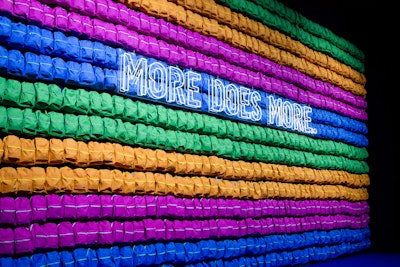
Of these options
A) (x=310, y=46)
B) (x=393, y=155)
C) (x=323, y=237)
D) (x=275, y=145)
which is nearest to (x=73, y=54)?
(x=275, y=145)

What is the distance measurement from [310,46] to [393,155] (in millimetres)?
3363

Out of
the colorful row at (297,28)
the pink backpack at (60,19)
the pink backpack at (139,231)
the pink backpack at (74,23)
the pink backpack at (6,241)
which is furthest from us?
the colorful row at (297,28)

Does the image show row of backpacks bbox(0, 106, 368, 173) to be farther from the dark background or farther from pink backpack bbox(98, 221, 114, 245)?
the dark background

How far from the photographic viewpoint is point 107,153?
3949 mm

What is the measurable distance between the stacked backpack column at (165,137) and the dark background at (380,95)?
1.59 meters

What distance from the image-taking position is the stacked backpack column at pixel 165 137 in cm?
349

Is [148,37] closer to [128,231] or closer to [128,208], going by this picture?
[128,208]

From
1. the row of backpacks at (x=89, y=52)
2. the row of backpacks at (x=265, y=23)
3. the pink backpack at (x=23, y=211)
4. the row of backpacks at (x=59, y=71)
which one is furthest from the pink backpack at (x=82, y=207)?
the row of backpacks at (x=265, y=23)

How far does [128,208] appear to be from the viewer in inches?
160

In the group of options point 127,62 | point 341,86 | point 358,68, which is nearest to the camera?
point 127,62

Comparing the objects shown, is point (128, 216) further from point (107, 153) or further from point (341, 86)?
point (341, 86)

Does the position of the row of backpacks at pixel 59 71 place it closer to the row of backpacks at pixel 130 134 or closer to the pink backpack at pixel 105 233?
the row of backpacks at pixel 130 134

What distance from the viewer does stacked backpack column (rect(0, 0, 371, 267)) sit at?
3.49 meters

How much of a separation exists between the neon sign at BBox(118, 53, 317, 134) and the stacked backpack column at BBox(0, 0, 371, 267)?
0.02m
